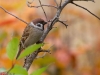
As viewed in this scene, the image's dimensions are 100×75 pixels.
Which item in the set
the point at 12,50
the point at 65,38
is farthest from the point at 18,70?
the point at 65,38

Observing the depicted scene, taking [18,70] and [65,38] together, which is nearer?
[18,70]

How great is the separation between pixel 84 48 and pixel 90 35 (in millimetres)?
650

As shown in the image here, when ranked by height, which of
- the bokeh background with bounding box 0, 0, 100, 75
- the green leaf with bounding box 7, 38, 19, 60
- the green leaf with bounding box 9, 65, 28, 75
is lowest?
the bokeh background with bounding box 0, 0, 100, 75

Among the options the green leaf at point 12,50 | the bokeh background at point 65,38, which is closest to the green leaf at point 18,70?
the green leaf at point 12,50

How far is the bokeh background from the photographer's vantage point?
211cm

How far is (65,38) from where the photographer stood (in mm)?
3182

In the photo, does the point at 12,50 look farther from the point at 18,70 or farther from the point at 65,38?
the point at 65,38

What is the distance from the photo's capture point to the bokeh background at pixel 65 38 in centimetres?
211

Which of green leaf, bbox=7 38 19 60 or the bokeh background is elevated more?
green leaf, bbox=7 38 19 60

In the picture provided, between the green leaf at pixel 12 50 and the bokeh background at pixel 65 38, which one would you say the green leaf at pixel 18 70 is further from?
the bokeh background at pixel 65 38

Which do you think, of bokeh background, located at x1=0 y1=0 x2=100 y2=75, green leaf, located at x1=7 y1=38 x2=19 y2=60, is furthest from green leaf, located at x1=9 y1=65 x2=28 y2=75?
bokeh background, located at x1=0 y1=0 x2=100 y2=75

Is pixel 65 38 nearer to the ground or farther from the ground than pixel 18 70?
nearer to the ground

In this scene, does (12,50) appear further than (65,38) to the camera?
No

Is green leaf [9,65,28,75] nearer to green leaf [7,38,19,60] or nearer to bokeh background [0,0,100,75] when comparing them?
green leaf [7,38,19,60]
